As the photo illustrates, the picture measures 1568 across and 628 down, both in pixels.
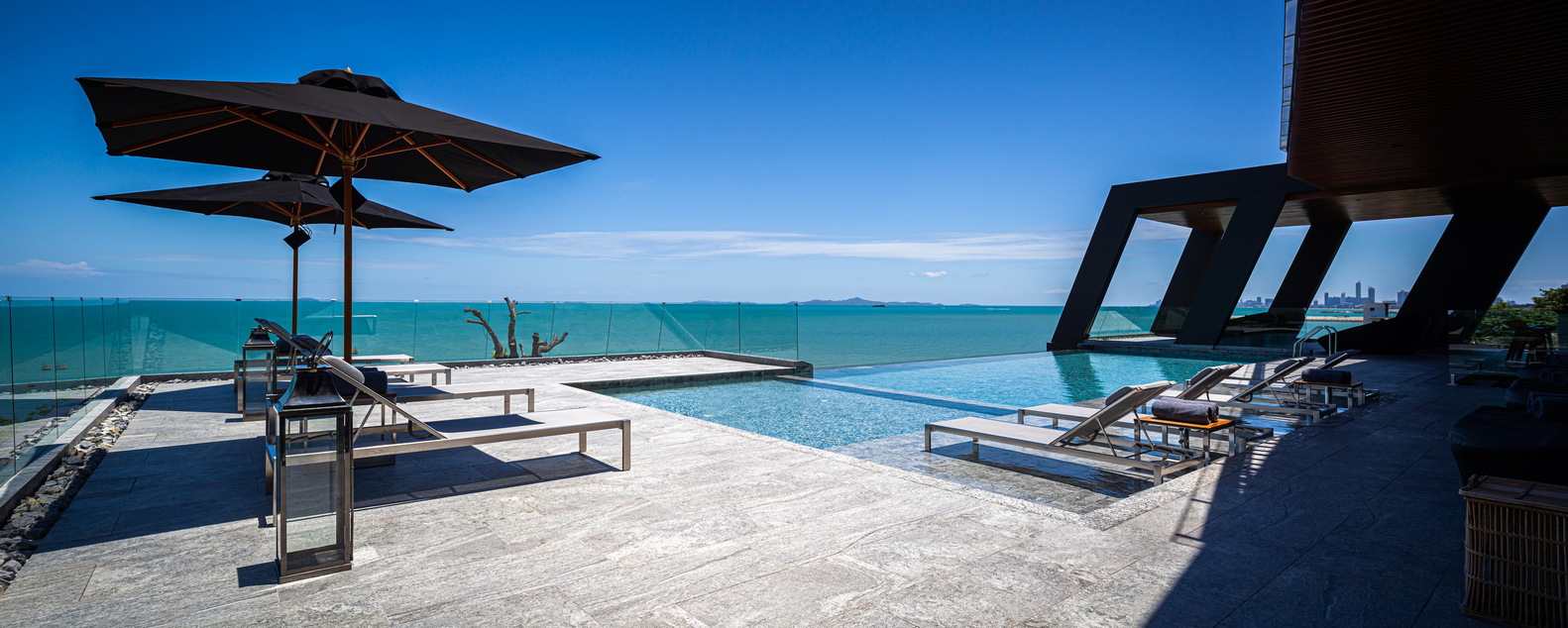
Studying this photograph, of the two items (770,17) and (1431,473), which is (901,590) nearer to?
(1431,473)

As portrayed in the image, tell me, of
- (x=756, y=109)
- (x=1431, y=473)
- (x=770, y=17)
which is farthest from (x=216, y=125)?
(x=756, y=109)

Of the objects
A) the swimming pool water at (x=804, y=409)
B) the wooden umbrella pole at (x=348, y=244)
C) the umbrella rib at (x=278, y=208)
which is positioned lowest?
the swimming pool water at (x=804, y=409)

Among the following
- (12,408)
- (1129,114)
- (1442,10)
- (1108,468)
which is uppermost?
(1129,114)

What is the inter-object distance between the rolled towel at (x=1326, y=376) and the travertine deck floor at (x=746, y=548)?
274 cm

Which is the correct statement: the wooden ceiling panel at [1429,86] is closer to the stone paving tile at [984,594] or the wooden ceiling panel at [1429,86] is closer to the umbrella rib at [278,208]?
the stone paving tile at [984,594]

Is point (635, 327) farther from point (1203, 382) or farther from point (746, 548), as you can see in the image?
point (746, 548)

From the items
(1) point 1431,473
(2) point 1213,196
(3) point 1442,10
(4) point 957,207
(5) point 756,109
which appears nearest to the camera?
(1) point 1431,473

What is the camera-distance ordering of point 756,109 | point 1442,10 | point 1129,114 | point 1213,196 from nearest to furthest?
point 1442,10
point 1213,196
point 1129,114
point 756,109

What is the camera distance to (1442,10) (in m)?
4.70

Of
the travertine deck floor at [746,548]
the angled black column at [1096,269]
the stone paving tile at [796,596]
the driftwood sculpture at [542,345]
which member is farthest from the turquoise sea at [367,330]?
the stone paving tile at [796,596]

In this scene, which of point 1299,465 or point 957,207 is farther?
point 957,207

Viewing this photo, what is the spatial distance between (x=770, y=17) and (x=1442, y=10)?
15.5 m

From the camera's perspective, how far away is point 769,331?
43.4ft

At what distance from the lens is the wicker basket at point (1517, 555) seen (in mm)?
2076
